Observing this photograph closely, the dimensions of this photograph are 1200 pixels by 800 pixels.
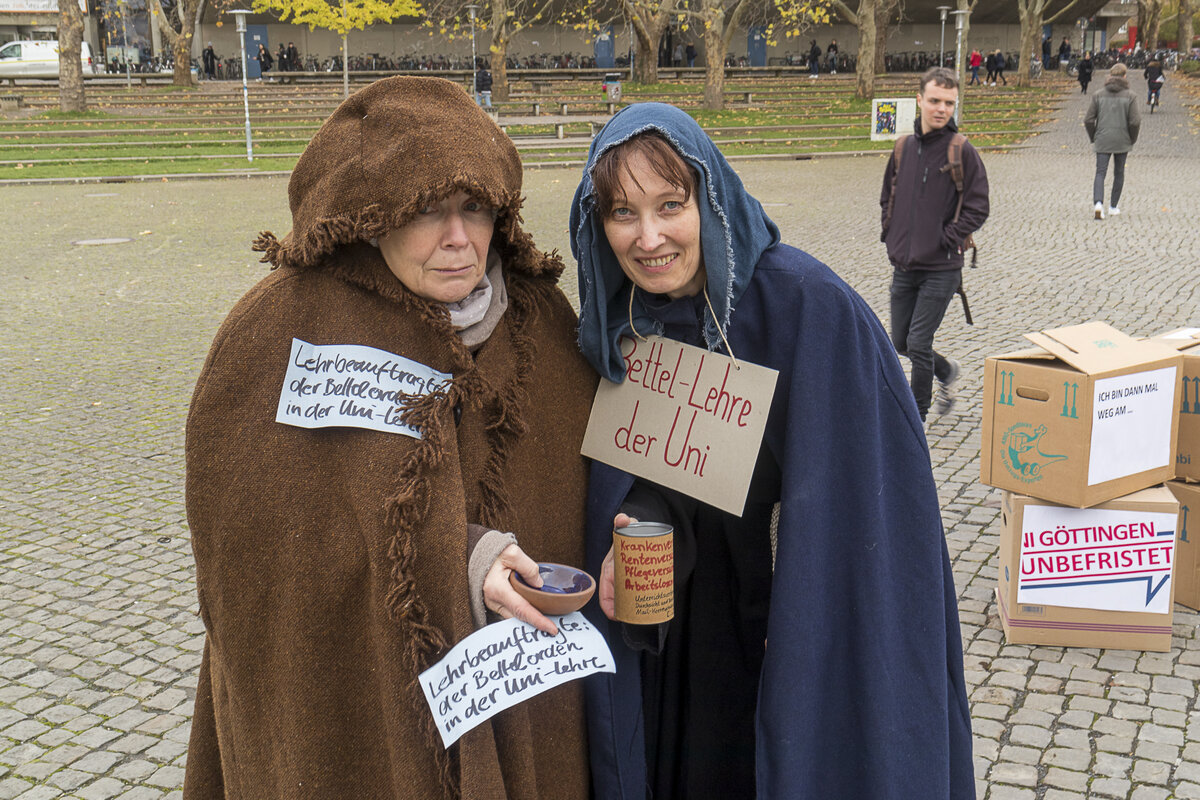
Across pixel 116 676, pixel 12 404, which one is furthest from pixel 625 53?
pixel 116 676

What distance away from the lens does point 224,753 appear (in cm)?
218

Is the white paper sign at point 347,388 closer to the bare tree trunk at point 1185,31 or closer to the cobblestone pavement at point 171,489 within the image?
the cobblestone pavement at point 171,489

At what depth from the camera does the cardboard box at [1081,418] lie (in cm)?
376

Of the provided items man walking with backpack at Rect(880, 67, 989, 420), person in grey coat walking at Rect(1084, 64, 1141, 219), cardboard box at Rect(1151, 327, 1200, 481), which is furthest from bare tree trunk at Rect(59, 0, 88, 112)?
cardboard box at Rect(1151, 327, 1200, 481)

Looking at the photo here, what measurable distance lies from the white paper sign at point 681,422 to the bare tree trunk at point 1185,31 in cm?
5261

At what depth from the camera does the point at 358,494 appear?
6.46ft

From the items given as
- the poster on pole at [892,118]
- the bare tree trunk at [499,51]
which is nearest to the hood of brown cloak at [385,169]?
the poster on pole at [892,118]

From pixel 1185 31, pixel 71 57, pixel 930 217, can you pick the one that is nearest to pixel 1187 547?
pixel 930 217

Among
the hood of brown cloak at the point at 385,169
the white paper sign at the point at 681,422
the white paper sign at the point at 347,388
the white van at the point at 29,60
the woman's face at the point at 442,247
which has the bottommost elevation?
the white paper sign at the point at 681,422

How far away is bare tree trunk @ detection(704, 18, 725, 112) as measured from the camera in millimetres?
28141

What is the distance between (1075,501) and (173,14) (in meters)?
54.7

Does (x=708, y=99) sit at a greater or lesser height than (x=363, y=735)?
greater

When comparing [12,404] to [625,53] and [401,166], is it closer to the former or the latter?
[401,166]

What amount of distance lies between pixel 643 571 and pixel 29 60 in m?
43.7
